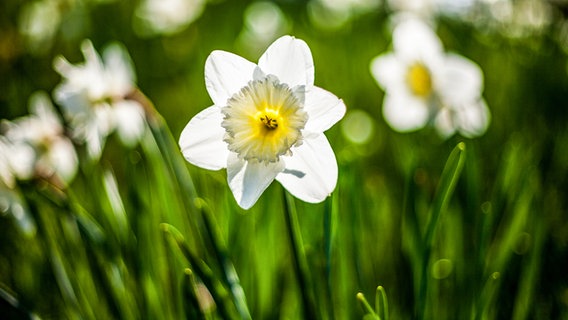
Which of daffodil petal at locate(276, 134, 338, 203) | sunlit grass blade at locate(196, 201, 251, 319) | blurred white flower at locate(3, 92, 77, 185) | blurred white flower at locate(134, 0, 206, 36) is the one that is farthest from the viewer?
blurred white flower at locate(134, 0, 206, 36)

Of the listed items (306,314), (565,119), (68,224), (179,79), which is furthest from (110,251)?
(179,79)

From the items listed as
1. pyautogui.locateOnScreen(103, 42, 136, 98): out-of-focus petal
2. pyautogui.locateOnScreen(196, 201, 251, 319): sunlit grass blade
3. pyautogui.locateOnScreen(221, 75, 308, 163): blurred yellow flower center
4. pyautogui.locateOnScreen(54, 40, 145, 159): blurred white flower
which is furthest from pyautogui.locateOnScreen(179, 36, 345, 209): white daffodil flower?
pyautogui.locateOnScreen(103, 42, 136, 98): out-of-focus petal

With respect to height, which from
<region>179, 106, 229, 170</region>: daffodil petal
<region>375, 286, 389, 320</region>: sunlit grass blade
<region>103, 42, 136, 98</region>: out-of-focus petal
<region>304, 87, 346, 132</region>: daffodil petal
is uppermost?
<region>103, 42, 136, 98</region>: out-of-focus petal

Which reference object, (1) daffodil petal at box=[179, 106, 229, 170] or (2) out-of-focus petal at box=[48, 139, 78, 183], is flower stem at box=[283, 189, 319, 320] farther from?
(2) out-of-focus petal at box=[48, 139, 78, 183]

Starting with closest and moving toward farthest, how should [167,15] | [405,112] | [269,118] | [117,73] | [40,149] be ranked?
[269,118], [40,149], [117,73], [405,112], [167,15]

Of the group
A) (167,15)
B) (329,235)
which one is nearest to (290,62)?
(329,235)

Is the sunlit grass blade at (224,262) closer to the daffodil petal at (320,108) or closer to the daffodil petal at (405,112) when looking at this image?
the daffodil petal at (320,108)

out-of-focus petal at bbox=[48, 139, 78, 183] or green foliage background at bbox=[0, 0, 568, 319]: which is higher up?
out-of-focus petal at bbox=[48, 139, 78, 183]

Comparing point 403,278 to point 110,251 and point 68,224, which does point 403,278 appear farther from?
point 68,224

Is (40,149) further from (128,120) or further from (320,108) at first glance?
(320,108)
